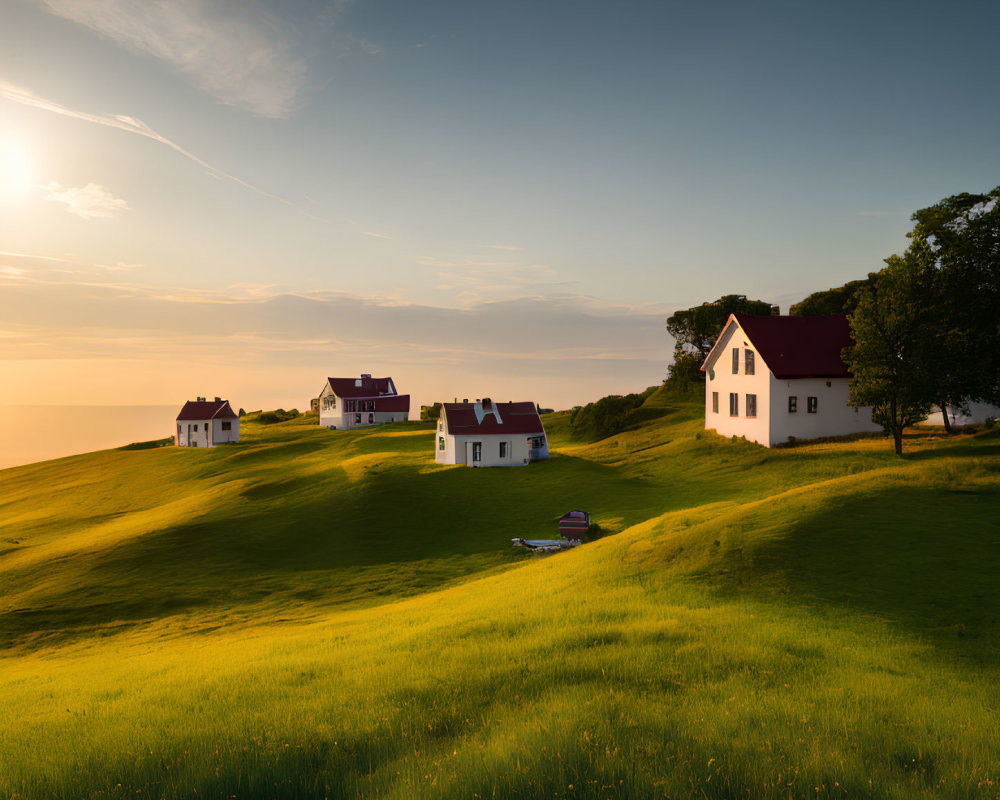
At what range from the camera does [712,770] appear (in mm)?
8422

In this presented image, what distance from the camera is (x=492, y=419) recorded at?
6544 centimetres

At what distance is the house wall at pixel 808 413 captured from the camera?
5569 centimetres

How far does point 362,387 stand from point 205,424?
97.8 ft

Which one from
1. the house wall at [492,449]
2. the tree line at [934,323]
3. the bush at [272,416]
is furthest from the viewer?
the bush at [272,416]

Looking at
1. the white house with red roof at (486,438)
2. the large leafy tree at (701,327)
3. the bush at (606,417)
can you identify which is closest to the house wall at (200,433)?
the white house with red roof at (486,438)

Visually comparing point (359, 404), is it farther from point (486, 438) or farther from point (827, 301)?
point (827, 301)

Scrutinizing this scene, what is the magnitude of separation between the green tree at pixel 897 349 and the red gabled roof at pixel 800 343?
908 cm

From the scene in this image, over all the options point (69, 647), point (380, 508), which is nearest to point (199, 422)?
point (380, 508)

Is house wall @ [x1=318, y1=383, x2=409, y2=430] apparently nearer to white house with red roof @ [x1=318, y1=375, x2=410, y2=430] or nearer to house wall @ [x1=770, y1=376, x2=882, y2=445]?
white house with red roof @ [x1=318, y1=375, x2=410, y2=430]

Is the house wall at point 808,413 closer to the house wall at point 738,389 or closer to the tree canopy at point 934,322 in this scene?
the house wall at point 738,389

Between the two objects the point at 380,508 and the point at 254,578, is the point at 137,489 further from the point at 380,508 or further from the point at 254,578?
the point at 254,578

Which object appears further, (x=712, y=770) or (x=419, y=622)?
(x=419, y=622)

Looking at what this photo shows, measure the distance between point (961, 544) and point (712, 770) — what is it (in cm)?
1899

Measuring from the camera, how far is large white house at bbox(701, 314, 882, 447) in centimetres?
5572
